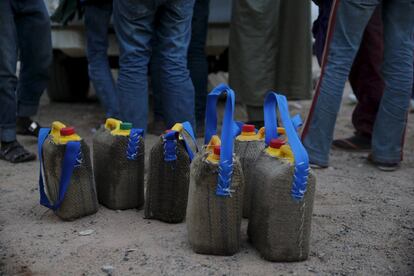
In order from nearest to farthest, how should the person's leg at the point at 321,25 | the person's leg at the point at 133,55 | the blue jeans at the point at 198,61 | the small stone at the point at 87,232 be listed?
the small stone at the point at 87,232 < the person's leg at the point at 133,55 < the person's leg at the point at 321,25 < the blue jeans at the point at 198,61

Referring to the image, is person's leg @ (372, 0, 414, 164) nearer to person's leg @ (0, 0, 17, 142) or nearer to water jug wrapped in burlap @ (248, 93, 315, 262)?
water jug wrapped in burlap @ (248, 93, 315, 262)

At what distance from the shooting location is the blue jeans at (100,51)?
3799mm

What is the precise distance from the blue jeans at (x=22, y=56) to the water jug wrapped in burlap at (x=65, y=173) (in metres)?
1.10

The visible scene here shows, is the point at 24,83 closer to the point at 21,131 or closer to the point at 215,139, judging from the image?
the point at 21,131

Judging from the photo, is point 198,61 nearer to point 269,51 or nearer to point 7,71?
point 269,51

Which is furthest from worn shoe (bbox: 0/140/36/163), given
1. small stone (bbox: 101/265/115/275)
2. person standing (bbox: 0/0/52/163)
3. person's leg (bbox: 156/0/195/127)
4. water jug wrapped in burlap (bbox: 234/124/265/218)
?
small stone (bbox: 101/265/115/275)

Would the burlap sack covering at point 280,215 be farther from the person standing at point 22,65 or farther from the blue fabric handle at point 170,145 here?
the person standing at point 22,65

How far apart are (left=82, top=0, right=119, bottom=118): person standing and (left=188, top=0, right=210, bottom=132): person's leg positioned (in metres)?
0.57

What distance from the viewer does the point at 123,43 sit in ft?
10.4

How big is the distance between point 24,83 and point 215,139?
2.25 meters

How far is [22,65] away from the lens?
4.01 meters

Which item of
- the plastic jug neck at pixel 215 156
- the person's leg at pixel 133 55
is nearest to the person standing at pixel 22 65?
the person's leg at pixel 133 55

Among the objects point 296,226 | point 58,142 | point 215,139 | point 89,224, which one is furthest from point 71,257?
point 296,226

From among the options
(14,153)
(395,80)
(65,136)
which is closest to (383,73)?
Answer: (395,80)
